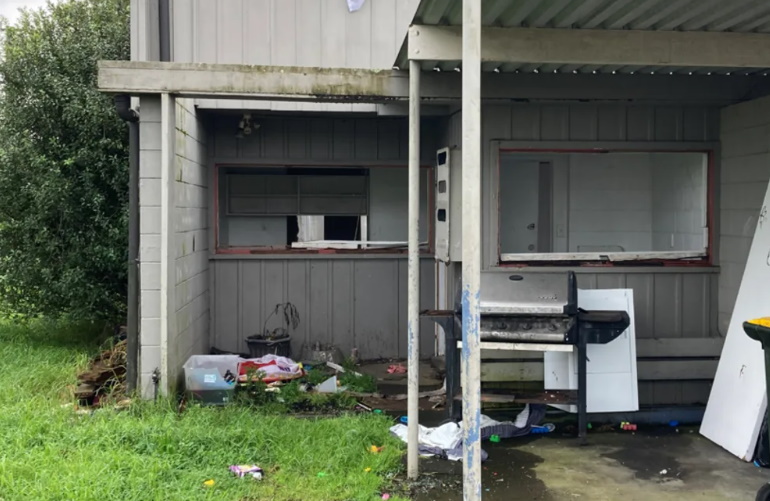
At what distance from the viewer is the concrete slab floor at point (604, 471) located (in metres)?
4.11

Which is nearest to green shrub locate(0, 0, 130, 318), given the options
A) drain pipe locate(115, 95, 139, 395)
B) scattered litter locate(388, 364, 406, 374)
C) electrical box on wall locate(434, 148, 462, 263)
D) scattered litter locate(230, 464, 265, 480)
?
drain pipe locate(115, 95, 139, 395)

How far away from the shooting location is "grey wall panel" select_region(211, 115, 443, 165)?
7.26 meters

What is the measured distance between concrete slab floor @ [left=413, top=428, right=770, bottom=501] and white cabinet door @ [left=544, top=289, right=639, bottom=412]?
0.26 m

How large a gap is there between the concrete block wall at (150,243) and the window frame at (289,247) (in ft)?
6.00

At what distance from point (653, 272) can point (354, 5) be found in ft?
12.1

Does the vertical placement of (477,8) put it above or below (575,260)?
above

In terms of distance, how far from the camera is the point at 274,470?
431 cm

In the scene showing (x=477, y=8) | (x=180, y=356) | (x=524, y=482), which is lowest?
(x=524, y=482)

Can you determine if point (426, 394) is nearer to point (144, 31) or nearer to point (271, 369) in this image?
point (271, 369)

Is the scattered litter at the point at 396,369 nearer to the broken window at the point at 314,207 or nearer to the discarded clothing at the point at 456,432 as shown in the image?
the broken window at the point at 314,207

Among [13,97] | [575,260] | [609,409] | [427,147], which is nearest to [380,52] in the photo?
[427,147]

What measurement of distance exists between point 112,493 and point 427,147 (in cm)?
485

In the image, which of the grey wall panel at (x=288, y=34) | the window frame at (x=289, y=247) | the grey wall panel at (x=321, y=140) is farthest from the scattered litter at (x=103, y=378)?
the grey wall panel at (x=288, y=34)

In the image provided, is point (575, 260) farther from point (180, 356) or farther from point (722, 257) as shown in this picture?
point (180, 356)
